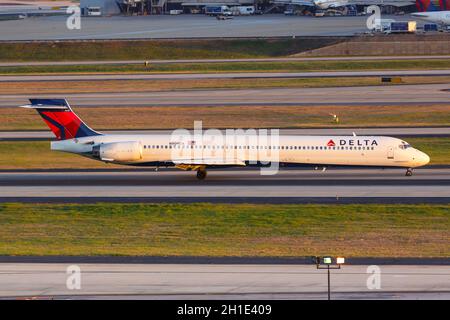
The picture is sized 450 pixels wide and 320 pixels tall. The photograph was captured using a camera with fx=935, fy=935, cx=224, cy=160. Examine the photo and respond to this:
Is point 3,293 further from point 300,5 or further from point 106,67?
point 300,5

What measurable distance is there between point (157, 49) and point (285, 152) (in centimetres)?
7247

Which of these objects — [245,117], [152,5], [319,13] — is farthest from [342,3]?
[245,117]

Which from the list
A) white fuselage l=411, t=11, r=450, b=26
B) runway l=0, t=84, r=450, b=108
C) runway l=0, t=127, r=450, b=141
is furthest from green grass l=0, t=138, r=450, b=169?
white fuselage l=411, t=11, r=450, b=26

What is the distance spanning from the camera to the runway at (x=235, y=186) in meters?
44.2

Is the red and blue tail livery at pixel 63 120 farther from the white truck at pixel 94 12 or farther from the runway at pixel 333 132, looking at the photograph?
the white truck at pixel 94 12

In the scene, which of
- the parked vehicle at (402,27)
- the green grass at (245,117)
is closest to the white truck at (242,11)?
the parked vehicle at (402,27)

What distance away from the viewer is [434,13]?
138125mm

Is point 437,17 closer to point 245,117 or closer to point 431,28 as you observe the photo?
point 431,28

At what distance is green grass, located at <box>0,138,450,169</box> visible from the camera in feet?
183

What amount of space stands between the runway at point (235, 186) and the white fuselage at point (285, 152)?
3.14 ft

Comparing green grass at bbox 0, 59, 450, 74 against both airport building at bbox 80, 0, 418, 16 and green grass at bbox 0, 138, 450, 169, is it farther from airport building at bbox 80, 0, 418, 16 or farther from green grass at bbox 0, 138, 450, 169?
airport building at bbox 80, 0, 418, 16

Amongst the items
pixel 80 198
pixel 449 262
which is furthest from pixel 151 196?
pixel 449 262

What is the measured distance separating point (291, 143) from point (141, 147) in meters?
8.11
